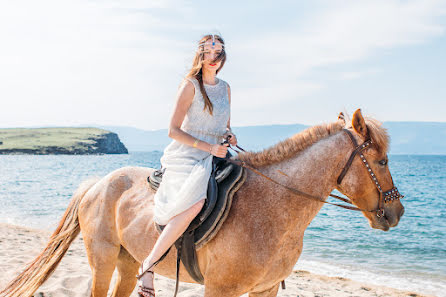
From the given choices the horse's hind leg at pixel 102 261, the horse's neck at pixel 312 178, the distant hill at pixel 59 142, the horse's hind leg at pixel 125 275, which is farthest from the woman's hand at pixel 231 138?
the distant hill at pixel 59 142

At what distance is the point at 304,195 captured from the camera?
278cm

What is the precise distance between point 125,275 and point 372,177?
267cm

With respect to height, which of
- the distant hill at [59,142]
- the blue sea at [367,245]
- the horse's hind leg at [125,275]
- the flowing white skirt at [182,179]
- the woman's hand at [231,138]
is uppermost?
the woman's hand at [231,138]

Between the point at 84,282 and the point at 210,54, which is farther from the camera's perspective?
the point at 84,282

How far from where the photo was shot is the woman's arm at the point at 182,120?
9.35ft

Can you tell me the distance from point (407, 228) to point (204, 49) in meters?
16.5

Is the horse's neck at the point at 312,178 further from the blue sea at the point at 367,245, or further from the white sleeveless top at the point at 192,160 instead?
the blue sea at the point at 367,245

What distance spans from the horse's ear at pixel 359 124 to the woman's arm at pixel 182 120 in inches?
38.9

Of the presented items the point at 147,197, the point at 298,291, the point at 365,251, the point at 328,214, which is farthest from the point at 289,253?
the point at 328,214

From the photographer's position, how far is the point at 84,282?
20.4ft

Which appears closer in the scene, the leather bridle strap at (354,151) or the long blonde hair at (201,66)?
the leather bridle strap at (354,151)

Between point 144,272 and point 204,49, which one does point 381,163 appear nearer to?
point 204,49

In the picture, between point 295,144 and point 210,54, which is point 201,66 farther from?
point 295,144

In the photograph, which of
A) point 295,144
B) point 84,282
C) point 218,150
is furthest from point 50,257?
point 295,144
